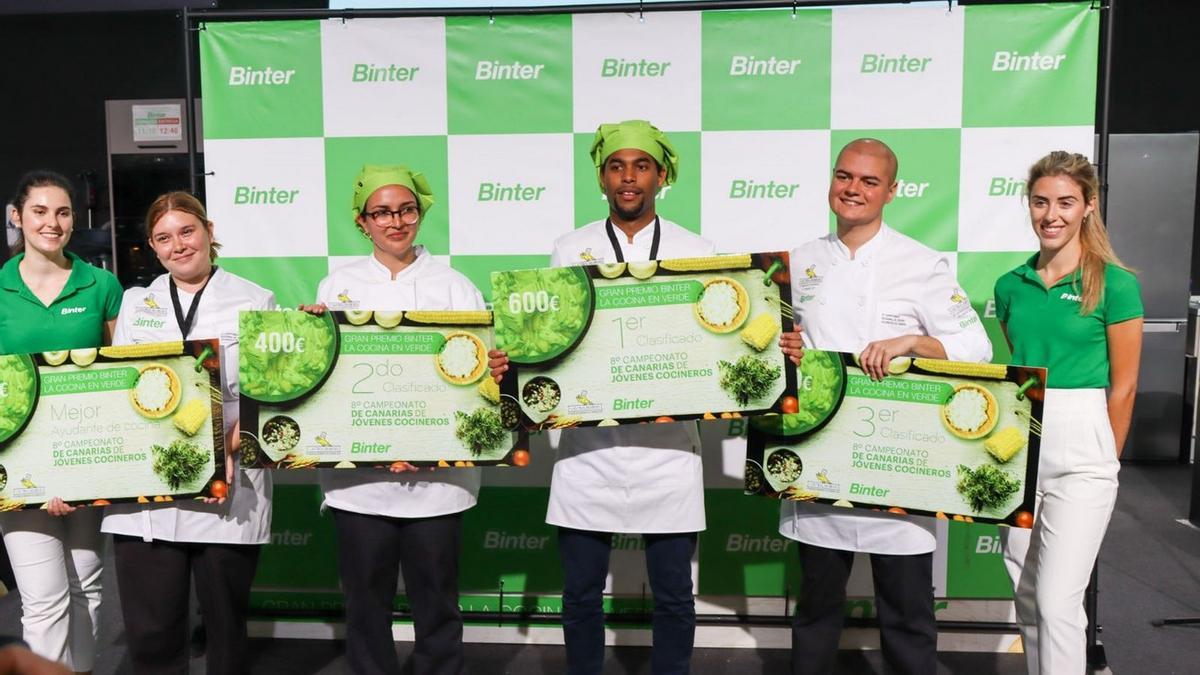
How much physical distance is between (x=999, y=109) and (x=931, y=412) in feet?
4.58

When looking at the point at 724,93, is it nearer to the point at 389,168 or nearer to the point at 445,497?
the point at 389,168

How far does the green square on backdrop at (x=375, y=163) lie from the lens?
326 centimetres

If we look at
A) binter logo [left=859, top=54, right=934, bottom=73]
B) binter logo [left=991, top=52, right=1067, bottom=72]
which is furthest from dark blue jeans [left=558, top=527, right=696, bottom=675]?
binter logo [left=991, top=52, right=1067, bottom=72]

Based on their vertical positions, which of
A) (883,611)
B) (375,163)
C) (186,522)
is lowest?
(883,611)

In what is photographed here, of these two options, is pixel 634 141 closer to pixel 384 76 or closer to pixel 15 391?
pixel 384 76

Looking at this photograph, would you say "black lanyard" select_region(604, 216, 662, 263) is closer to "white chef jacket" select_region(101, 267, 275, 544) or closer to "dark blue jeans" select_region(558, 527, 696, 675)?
"dark blue jeans" select_region(558, 527, 696, 675)

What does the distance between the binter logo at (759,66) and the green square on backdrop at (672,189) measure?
27 centimetres

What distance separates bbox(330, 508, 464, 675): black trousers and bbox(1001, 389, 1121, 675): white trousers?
1.59 m

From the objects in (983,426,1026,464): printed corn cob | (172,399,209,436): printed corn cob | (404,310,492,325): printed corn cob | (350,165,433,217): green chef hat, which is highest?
(350,165,433,217): green chef hat

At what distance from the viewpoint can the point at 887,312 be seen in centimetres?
235

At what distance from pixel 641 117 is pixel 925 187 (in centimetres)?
104

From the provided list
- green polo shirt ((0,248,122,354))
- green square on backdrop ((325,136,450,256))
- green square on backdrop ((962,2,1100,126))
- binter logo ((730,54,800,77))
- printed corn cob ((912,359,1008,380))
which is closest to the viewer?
printed corn cob ((912,359,1008,380))

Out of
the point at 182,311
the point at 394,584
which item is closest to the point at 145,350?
the point at 182,311

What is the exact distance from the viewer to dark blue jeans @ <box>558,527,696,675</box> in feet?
8.06
